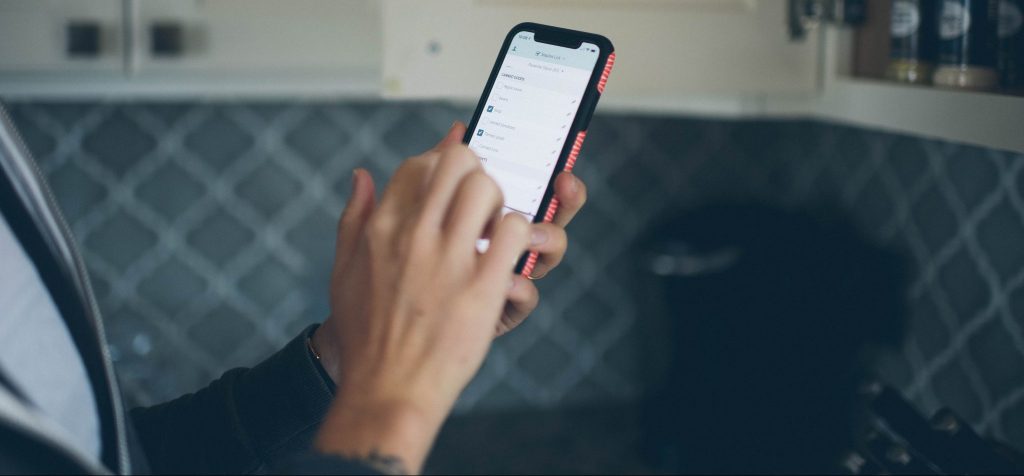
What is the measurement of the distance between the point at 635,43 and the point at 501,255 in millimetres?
511

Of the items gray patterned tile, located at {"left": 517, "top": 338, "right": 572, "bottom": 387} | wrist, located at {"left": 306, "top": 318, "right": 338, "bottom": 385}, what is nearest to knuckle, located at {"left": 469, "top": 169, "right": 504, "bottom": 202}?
wrist, located at {"left": 306, "top": 318, "right": 338, "bottom": 385}

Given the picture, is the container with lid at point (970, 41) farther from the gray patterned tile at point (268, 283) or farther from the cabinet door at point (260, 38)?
the gray patterned tile at point (268, 283)

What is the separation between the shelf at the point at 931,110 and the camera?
70 cm

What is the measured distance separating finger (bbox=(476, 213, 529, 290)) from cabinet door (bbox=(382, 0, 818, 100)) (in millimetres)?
429

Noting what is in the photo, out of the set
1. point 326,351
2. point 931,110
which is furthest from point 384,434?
point 931,110

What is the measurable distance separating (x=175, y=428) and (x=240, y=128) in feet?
2.61

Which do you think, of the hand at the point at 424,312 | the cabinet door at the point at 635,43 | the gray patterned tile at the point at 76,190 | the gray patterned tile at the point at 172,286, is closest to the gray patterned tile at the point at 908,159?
the cabinet door at the point at 635,43

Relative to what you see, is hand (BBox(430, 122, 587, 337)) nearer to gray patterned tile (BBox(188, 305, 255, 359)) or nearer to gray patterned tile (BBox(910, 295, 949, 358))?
gray patterned tile (BBox(910, 295, 949, 358))

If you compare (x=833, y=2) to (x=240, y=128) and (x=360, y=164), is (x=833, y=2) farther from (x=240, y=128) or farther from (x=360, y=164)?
(x=240, y=128)

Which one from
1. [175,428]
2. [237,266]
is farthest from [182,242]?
[175,428]

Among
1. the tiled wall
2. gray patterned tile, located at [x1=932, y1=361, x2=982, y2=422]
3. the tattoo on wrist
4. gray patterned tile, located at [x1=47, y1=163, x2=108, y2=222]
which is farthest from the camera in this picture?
gray patterned tile, located at [x1=47, y1=163, x2=108, y2=222]

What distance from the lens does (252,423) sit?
24.3 inches

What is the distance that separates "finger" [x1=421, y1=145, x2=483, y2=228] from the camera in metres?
0.44

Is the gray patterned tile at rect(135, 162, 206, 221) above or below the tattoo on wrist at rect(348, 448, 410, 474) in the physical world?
below
